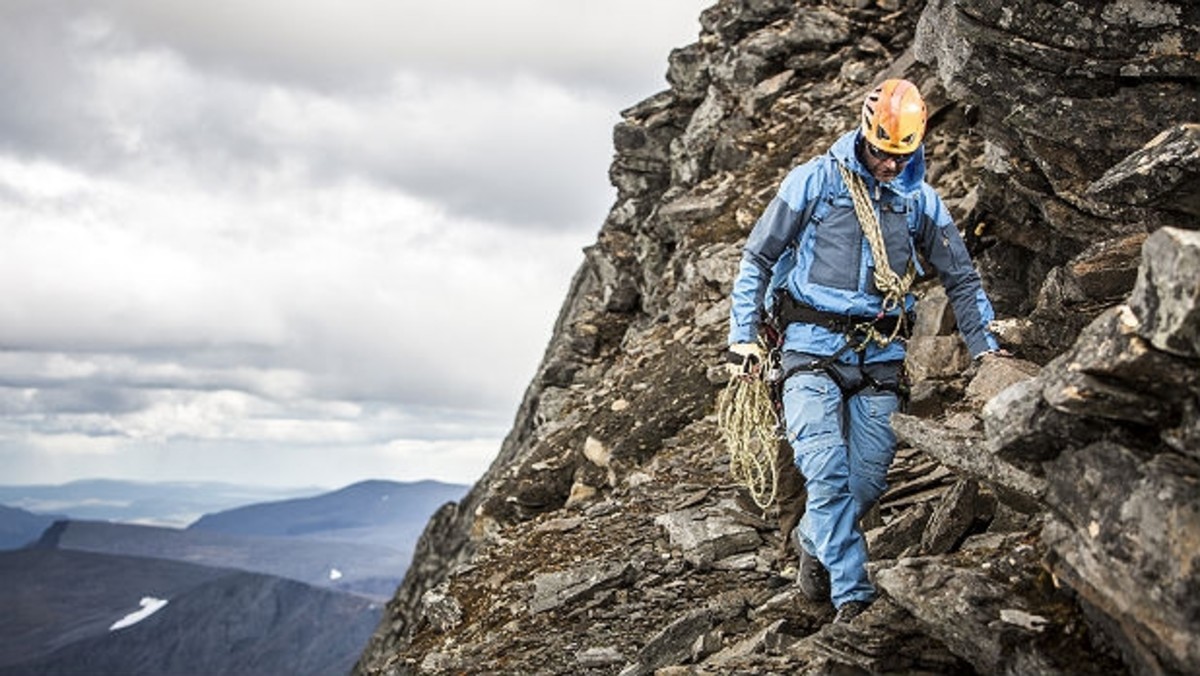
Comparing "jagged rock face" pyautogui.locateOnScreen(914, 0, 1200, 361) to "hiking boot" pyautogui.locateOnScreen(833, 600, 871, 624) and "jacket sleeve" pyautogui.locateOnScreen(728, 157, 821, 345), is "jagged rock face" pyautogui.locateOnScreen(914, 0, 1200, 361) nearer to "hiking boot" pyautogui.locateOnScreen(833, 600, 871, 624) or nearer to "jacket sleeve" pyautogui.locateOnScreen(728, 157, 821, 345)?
"jacket sleeve" pyautogui.locateOnScreen(728, 157, 821, 345)

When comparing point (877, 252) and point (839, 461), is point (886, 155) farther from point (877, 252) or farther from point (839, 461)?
point (839, 461)

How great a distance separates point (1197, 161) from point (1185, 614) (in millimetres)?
4240

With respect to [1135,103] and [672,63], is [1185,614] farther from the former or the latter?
[672,63]

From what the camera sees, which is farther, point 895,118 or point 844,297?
point 844,297

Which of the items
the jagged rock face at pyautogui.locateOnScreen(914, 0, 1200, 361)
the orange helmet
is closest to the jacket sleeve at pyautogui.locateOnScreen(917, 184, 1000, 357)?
the jagged rock face at pyautogui.locateOnScreen(914, 0, 1200, 361)

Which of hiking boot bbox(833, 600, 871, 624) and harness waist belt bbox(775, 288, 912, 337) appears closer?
hiking boot bbox(833, 600, 871, 624)

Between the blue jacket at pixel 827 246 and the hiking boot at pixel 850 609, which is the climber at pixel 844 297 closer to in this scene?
the blue jacket at pixel 827 246

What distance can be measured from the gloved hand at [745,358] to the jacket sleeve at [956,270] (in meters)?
2.14

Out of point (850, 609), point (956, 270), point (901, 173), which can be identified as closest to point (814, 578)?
point (850, 609)

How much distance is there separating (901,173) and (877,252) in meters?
0.85

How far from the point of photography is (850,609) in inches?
349

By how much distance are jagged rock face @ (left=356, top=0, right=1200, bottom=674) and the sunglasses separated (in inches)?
65.3

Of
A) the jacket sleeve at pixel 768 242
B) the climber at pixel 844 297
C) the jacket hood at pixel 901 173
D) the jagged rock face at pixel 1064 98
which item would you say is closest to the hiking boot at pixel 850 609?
the climber at pixel 844 297

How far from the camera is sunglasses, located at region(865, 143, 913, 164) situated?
30.6ft
